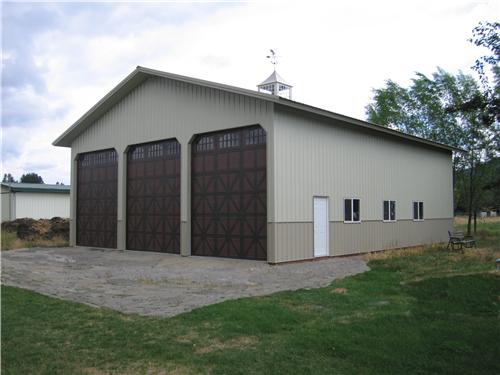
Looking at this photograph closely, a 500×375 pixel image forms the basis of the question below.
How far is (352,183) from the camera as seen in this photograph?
18.6 m

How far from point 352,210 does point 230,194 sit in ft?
16.0

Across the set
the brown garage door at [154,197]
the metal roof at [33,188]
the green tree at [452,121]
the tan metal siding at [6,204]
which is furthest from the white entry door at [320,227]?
the tan metal siding at [6,204]

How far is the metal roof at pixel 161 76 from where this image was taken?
1530 cm

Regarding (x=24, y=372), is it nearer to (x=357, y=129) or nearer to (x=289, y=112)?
(x=289, y=112)

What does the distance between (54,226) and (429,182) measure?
19.3m

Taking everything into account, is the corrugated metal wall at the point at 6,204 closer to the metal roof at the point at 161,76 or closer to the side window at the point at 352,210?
the metal roof at the point at 161,76

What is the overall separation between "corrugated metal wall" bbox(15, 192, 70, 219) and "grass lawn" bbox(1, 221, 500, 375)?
2610 centimetres

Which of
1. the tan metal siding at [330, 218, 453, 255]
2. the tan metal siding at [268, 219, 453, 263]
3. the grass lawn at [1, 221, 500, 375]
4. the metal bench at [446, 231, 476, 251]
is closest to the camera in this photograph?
the grass lawn at [1, 221, 500, 375]

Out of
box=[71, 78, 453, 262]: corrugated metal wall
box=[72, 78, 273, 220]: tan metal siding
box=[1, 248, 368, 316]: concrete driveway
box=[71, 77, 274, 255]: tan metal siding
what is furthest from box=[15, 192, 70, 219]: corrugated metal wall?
box=[1, 248, 368, 316]: concrete driveway

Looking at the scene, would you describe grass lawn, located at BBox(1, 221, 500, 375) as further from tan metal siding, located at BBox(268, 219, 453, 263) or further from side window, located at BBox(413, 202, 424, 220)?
side window, located at BBox(413, 202, 424, 220)


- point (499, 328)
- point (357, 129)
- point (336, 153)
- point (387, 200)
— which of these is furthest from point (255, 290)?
point (387, 200)

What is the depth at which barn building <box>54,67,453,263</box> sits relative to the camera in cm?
1579

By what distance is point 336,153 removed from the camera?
17.8 m

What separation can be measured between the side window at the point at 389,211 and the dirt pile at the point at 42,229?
16.3 m
